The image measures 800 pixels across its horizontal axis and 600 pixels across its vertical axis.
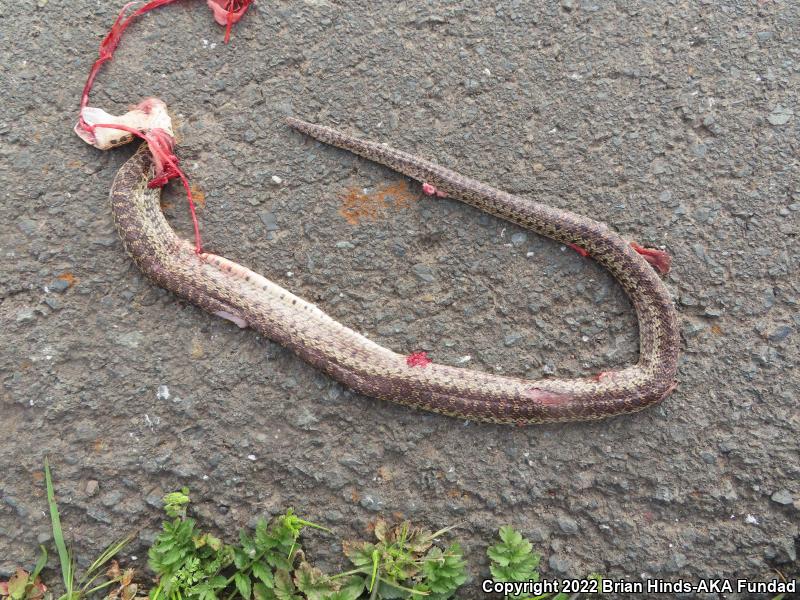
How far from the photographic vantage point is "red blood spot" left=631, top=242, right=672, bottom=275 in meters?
3.77

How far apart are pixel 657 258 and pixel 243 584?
332 cm

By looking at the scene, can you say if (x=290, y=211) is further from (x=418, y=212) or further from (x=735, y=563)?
(x=735, y=563)

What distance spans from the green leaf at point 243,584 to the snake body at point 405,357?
133 cm

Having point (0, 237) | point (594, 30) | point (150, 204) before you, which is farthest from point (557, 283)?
point (0, 237)

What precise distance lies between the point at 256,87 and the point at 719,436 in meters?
3.89

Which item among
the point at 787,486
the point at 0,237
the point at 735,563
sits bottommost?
the point at 735,563

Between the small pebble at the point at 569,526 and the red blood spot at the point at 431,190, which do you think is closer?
the small pebble at the point at 569,526

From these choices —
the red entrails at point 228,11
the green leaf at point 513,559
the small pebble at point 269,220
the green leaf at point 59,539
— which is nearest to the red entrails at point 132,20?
the red entrails at point 228,11

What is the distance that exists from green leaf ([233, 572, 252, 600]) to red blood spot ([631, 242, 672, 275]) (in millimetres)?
3234

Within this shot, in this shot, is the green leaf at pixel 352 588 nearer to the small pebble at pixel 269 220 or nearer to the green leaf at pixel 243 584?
the green leaf at pixel 243 584

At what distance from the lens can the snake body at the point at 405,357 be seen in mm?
3641

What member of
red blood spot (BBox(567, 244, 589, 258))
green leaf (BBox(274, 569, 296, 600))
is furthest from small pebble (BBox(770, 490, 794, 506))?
green leaf (BBox(274, 569, 296, 600))

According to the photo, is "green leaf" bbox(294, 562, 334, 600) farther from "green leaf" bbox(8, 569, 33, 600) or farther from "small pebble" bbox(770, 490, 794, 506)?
"small pebble" bbox(770, 490, 794, 506)

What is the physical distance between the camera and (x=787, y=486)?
357 cm
